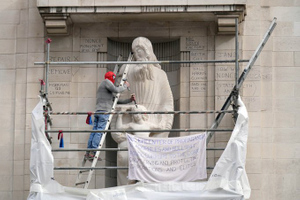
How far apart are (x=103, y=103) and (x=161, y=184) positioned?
230 cm

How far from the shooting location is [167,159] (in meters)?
18.7

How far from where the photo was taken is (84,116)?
20969 mm

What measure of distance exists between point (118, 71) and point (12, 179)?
308 cm

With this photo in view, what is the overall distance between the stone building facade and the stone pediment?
19 mm

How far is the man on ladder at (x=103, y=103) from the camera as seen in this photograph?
19.8 meters

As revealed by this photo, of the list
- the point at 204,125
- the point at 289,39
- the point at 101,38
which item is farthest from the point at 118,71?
the point at 289,39

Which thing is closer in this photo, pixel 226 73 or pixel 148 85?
pixel 148 85

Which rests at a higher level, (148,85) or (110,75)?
(110,75)

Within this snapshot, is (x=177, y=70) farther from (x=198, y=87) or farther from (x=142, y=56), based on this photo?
(x=142, y=56)

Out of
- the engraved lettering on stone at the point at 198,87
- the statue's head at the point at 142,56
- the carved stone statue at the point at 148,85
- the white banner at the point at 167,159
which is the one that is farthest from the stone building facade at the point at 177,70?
the white banner at the point at 167,159

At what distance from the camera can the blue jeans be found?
1973 centimetres

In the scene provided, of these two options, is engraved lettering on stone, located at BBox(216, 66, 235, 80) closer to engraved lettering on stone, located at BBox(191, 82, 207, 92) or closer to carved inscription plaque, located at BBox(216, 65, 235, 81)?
carved inscription plaque, located at BBox(216, 65, 235, 81)

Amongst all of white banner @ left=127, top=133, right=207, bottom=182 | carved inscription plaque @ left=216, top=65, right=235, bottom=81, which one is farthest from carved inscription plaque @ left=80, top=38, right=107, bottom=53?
white banner @ left=127, top=133, right=207, bottom=182

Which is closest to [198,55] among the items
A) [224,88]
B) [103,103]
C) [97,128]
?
[224,88]
